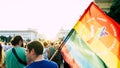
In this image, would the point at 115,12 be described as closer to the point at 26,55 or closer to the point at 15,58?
the point at 15,58

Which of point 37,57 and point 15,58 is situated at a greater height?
point 37,57

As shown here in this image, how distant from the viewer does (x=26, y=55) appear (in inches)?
268

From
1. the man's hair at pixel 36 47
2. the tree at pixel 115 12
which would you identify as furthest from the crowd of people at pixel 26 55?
the tree at pixel 115 12

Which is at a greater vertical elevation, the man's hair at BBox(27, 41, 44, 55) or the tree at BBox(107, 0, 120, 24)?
the man's hair at BBox(27, 41, 44, 55)

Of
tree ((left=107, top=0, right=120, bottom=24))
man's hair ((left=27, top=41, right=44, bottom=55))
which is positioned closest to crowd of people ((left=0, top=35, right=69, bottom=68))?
man's hair ((left=27, top=41, right=44, bottom=55))

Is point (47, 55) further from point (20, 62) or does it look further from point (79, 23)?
point (79, 23)

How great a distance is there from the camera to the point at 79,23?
724 centimetres

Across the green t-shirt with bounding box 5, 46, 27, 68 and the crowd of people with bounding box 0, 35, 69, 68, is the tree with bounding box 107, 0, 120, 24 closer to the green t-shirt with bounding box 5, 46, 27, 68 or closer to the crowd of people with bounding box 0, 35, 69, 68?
the crowd of people with bounding box 0, 35, 69, 68

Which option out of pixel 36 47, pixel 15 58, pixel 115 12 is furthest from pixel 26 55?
pixel 115 12

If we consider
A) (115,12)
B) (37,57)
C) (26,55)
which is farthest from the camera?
(115,12)

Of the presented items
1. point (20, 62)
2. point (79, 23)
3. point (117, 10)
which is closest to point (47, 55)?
point (20, 62)

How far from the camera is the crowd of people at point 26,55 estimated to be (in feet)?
20.9

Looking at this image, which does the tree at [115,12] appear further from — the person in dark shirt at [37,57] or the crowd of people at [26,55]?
the person in dark shirt at [37,57]

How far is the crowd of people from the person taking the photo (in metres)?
6.38
